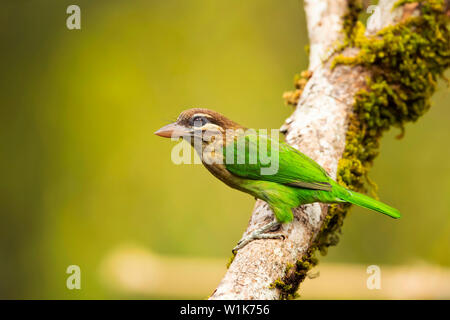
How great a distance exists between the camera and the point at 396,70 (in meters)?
3.86

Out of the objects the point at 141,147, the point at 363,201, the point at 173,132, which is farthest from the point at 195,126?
the point at 141,147

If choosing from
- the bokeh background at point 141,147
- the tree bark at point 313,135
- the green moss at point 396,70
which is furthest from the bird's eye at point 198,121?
the bokeh background at point 141,147

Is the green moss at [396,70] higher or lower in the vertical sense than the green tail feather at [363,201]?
higher

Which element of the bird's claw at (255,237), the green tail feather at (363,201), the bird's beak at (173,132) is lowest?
the bird's claw at (255,237)

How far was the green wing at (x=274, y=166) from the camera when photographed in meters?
3.07

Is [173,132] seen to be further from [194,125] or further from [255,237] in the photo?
[255,237]

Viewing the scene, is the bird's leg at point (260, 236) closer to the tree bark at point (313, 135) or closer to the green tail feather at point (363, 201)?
the tree bark at point (313, 135)

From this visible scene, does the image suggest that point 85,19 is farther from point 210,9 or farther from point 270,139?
point 270,139

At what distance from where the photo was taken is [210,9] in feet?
25.1

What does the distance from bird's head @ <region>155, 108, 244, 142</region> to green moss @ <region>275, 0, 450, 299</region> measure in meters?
1.15

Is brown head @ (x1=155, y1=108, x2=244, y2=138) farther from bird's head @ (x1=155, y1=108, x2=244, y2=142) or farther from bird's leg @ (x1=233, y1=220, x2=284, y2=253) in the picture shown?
bird's leg @ (x1=233, y1=220, x2=284, y2=253)

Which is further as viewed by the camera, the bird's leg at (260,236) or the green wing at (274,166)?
the green wing at (274,166)
